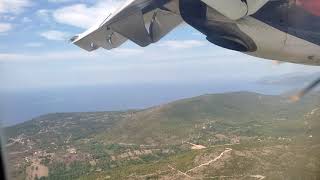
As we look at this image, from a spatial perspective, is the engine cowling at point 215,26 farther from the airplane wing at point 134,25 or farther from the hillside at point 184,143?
the hillside at point 184,143

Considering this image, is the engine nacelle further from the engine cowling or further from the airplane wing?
the airplane wing

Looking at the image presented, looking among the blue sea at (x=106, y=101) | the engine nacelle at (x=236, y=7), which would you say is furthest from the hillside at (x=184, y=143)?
the engine nacelle at (x=236, y=7)

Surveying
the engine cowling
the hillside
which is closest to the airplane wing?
the engine cowling

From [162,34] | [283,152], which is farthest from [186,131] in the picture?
[162,34]

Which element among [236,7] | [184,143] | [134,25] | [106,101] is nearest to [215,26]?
[236,7]

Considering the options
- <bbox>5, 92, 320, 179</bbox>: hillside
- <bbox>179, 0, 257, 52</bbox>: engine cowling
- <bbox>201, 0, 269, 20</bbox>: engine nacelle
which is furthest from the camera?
<bbox>5, 92, 320, 179</bbox>: hillside

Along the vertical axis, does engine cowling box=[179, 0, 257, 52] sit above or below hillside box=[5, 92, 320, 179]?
above

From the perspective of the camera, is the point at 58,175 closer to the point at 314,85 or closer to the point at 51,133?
the point at 51,133
